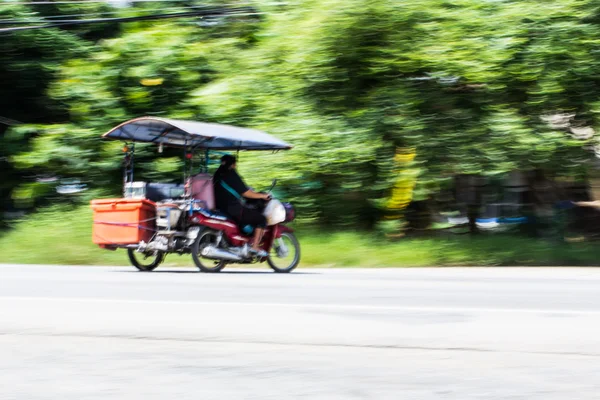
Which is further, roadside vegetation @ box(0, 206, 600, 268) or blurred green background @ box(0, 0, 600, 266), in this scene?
blurred green background @ box(0, 0, 600, 266)

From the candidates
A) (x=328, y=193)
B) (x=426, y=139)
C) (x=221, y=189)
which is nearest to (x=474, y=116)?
(x=426, y=139)

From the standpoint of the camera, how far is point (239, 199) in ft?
44.9

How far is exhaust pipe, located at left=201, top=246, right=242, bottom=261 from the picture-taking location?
13422 mm

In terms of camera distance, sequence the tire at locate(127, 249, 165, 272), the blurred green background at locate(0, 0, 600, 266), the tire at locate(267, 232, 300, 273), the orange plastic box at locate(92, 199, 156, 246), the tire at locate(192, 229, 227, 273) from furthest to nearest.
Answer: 1. the blurred green background at locate(0, 0, 600, 266)
2. the tire at locate(127, 249, 165, 272)
3. the tire at locate(267, 232, 300, 273)
4. the tire at locate(192, 229, 227, 273)
5. the orange plastic box at locate(92, 199, 156, 246)

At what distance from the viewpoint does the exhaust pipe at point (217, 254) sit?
13.4 metres

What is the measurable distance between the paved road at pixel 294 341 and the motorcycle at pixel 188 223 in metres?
2.24

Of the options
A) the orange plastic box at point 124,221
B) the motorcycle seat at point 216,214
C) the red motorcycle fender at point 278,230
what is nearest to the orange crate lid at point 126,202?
the orange plastic box at point 124,221

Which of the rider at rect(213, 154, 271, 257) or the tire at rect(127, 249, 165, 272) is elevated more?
the rider at rect(213, 154, 271, 257)

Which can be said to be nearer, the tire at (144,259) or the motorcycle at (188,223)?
the motorcycle at (188,223)

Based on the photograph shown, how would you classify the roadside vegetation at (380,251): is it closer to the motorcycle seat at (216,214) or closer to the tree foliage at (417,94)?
the tree foliage at (417,94)

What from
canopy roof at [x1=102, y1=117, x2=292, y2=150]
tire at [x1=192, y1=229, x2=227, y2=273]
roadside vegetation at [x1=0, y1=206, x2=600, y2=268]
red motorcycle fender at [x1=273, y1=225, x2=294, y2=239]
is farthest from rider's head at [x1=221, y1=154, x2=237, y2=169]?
roadside vegetation at [x1=0, y1=206, x2=600, y2=268]

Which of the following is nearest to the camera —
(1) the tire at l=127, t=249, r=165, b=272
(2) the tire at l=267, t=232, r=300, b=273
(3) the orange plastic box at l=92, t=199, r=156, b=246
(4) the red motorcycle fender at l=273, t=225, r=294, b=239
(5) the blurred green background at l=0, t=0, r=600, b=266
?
(3) the orange plastic box at l=92, t=199, r=156, b=246

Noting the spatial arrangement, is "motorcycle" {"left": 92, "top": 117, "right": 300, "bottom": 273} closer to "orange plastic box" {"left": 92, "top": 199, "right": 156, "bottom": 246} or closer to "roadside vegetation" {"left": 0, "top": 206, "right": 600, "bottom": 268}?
"orange plastic box" {"left": 92, "top": 199, "right": 156, "bottom": 246}

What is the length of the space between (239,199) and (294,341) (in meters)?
6.94
